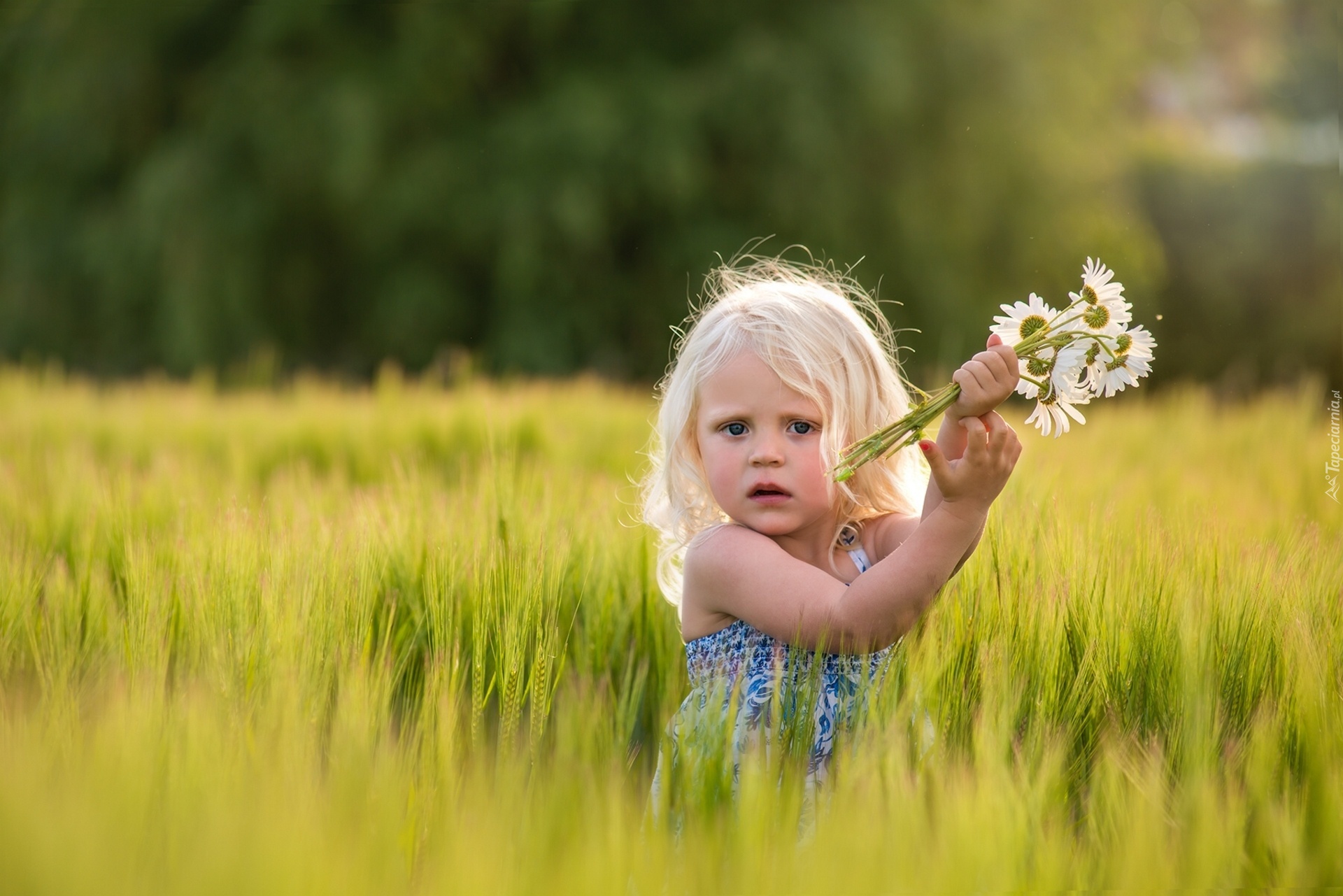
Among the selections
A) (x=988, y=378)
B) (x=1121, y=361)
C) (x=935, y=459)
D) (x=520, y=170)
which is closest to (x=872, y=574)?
(x=935, y=459)

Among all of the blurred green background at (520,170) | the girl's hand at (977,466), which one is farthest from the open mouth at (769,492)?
the blurred green background at (520,170)

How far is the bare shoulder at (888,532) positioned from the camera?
1463 mm

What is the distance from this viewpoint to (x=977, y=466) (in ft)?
3.88

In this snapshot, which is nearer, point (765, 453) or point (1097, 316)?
point (1097, 316)

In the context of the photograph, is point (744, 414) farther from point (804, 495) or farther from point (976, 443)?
point (976, 443)

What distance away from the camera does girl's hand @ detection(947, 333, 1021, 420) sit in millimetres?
1177

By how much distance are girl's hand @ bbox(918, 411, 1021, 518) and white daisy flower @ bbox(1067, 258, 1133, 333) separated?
144 millimetres

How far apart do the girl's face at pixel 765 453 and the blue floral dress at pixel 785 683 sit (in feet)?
0.46

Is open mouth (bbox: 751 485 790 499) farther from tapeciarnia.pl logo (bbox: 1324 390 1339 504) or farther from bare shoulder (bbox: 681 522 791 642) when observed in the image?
tapeciarnia.pl logo (bbox: 1324 390 1339 504)

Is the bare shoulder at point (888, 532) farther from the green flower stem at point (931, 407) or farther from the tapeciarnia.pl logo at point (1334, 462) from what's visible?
the tapeciarnia.pl logo at point (1334, 462)

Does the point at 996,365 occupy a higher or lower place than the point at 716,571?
higher

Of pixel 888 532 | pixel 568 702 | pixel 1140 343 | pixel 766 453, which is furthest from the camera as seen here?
pixel 888 532

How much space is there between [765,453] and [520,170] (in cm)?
814

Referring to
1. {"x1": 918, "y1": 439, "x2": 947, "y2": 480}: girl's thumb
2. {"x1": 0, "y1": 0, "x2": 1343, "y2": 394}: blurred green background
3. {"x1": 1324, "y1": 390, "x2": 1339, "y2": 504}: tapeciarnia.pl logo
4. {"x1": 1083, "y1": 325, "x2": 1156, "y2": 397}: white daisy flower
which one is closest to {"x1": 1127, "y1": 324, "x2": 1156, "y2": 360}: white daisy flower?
{"x1": 1083, "y1": 325, "x2": 1156, "y2": 397}: white daisy flower
